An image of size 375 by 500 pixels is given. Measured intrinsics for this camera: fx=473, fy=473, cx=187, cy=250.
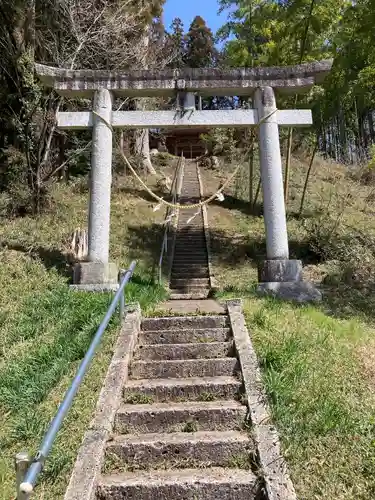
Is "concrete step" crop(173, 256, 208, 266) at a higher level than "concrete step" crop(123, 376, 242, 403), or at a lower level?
higher

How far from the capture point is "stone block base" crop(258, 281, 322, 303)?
7.49 meters

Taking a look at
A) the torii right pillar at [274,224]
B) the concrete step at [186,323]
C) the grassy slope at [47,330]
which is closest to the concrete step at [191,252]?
the grassy slope at [47,330]

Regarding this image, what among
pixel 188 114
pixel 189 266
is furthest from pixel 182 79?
pixel 189 266

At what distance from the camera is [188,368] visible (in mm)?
4781

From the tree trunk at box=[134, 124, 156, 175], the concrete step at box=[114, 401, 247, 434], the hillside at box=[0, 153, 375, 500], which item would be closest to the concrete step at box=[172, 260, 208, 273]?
the hillside at box=[0, 153, 375, 500]

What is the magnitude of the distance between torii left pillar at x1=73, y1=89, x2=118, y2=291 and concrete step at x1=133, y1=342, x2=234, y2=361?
2.70 m

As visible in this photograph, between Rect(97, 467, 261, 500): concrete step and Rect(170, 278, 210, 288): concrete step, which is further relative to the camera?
Rect(170, 278, 210, 288): concrete step

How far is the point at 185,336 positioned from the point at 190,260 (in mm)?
6836

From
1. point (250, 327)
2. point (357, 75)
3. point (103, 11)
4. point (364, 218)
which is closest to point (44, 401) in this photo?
point (250, 327)

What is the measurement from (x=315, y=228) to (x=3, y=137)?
9.20 meters

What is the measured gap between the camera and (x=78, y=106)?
523 inches

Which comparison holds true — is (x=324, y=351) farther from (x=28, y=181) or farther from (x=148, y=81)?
(x=28, y=181)

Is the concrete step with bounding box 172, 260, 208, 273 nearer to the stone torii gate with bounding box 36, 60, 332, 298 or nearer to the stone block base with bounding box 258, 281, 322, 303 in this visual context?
the stone torii gate with bounding box 36, 60, 332, 298

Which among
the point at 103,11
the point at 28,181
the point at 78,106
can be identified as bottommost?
the point at 28,181
